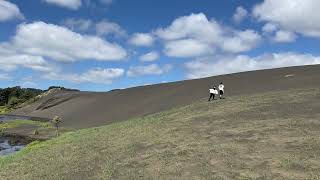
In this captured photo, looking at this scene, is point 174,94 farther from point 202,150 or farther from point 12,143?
point 202,150

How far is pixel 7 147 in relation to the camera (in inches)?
2479

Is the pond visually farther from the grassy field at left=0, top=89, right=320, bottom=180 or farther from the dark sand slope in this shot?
the grassy field at left=0, top=89, right=320, bottom=180

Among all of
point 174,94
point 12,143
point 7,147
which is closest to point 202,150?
point 7,147

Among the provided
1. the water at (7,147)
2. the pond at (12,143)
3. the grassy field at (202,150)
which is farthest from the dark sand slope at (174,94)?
the grassy field at (202,150)

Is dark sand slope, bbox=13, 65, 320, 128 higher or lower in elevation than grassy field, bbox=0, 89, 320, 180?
higher

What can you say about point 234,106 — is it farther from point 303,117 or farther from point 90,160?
point 90,160

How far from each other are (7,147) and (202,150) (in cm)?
3750

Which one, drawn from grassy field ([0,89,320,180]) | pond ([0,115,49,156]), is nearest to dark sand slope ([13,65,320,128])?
pond ([0,115,49,156])

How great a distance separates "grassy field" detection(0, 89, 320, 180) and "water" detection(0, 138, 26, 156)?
14.3m

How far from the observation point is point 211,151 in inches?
1275

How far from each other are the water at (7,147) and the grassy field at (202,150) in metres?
14.3

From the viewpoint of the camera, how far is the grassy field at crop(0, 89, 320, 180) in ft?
92.0

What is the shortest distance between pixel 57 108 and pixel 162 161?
101 meters

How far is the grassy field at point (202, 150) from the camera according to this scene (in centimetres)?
2804
